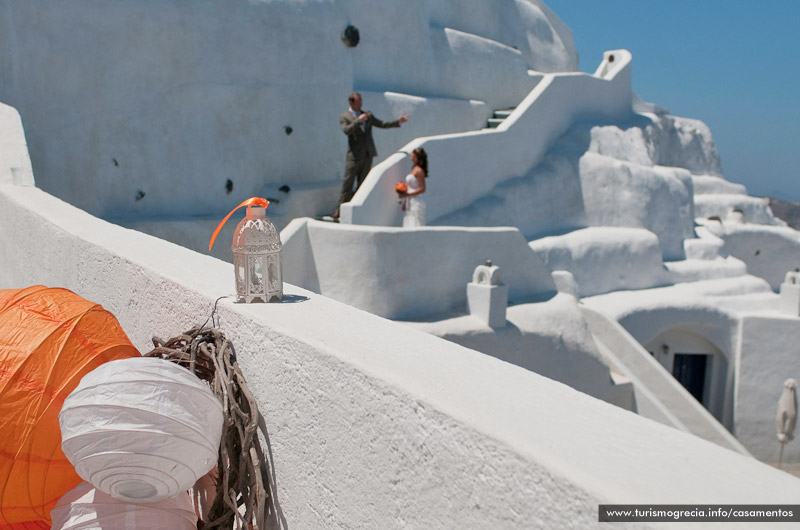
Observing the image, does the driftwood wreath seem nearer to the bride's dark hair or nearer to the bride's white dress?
the bride's white dress

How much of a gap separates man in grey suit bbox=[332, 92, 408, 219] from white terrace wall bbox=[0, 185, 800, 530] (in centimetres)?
697

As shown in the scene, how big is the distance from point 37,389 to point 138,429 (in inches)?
20.2

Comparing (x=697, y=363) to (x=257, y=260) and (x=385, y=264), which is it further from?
(x=257, y=260)

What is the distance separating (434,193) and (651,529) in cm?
1004

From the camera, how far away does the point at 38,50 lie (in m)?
7.99

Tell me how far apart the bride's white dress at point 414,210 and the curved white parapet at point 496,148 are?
0.26 metres

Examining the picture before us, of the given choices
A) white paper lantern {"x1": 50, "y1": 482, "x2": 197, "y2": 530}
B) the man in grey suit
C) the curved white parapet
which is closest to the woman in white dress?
the curved white parapet

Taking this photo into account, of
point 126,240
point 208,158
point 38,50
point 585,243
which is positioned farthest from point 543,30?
point 126,240

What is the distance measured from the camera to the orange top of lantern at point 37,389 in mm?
1867

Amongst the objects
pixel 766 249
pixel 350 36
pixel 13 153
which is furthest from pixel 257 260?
pixel 766 249

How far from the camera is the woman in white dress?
9.41m

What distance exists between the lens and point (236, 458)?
73.3 inches

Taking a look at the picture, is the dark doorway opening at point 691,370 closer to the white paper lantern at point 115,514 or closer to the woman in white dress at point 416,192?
the woman in white dress at point 416,192

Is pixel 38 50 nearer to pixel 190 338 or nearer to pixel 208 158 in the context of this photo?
pixel 208 158
